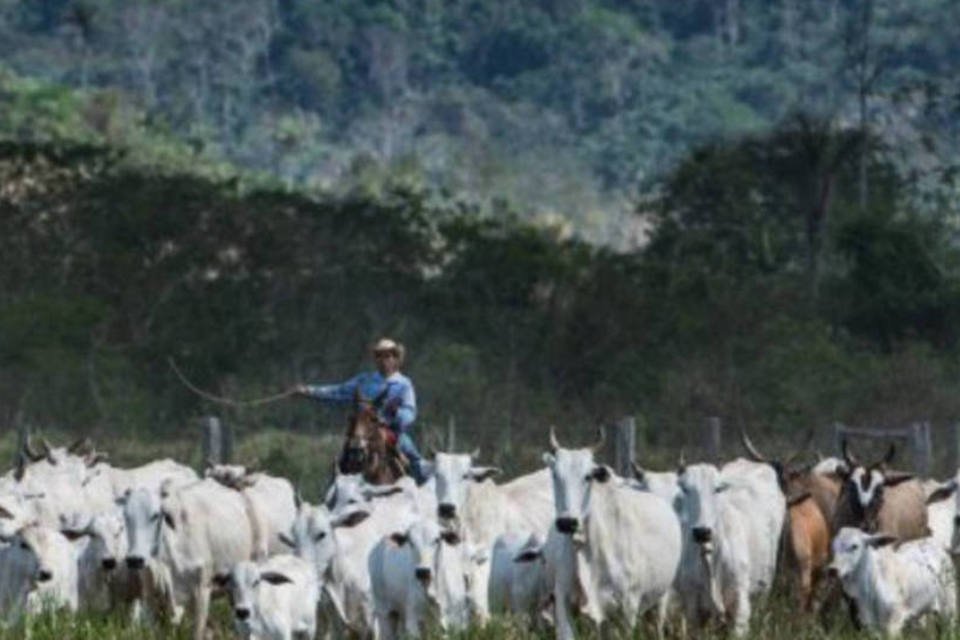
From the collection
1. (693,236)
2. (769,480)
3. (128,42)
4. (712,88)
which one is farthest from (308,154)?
(769,480)

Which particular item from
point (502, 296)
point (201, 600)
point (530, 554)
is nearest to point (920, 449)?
point (530, 554)

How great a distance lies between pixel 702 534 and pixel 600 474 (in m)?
0.58

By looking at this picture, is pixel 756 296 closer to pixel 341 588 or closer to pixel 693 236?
pixel 693 236

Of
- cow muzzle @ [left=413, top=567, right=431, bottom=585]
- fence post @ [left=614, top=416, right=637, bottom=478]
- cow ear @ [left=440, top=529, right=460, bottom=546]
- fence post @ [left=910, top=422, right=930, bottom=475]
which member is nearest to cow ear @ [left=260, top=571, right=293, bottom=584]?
cow muzzle @ [left=413, top=567, right=431, bottom=585]

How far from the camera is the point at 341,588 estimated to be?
17047 mm

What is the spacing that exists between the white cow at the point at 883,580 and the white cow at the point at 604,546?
844 millimetres

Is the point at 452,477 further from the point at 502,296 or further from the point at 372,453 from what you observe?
the point at 502,296

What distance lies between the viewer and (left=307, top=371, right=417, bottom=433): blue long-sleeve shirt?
18.8 metres

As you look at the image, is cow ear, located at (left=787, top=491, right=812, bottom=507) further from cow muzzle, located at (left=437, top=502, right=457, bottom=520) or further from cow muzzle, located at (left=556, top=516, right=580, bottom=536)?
cow muzzle, located at (left=556, top=516, right=580, bottom=536)

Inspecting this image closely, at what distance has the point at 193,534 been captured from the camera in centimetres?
1789

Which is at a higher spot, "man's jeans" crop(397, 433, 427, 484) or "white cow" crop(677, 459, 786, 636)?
"man's jeans" crop(397, 433, 427, 484)

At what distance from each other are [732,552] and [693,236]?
28.1m

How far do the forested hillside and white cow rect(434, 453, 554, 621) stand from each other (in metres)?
71.5

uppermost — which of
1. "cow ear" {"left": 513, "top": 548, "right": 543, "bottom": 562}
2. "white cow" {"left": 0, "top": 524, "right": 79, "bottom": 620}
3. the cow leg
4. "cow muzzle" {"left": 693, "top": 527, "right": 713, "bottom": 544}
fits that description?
"cow muzzle" {"left": 693, "top": 527, "right": 713, "bottom": 544}
